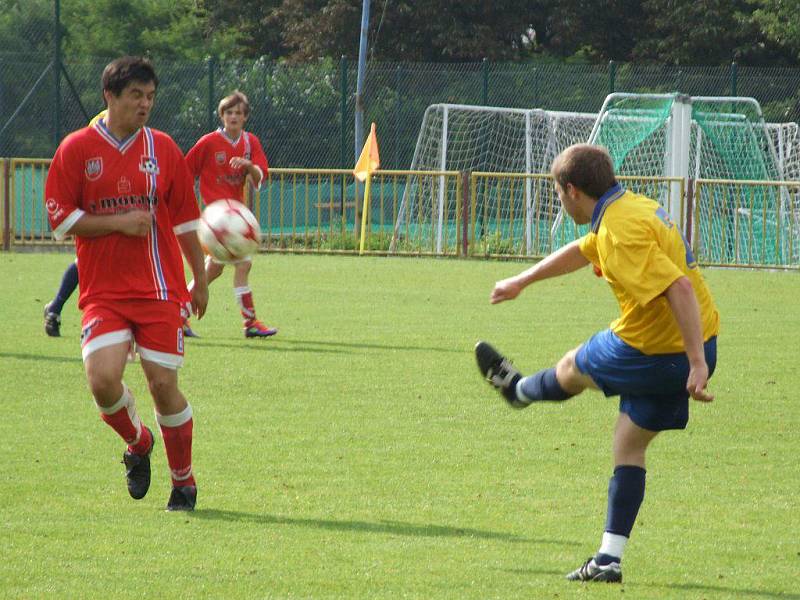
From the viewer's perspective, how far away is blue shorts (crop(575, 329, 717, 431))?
5.04 meters

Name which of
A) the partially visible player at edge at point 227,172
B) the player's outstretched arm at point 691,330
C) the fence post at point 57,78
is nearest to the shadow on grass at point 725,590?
the player's outstretched arm at point 691,330

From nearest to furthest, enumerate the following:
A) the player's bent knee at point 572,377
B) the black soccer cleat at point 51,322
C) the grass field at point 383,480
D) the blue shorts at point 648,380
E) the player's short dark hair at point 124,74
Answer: the blue shorts at point 648,380
the grass field at point 383,480
the player's bent knee at point 572,377
the player's short dark hair at point 124,74
the black soccer cleat at point 51,322

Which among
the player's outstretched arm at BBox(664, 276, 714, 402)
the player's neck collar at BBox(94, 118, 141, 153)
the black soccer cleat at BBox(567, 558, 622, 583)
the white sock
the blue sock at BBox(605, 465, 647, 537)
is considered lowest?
the black soccer cleat at BBox(567, 558, 622, 583)

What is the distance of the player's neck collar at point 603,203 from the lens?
4.97 m

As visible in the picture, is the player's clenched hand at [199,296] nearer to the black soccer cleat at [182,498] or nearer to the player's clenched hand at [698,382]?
the black soccer cleat at [182,498]

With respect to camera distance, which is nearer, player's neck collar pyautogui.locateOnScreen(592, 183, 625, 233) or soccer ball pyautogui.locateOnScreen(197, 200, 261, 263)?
player's neck collar pyautogui.locateOnScreen(592, 183, 625, 233)

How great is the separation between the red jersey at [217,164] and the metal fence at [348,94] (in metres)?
14.0

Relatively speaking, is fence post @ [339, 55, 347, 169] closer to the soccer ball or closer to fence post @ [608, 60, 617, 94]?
fence post @ [608, 60, 617, 94]

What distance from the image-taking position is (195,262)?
6082 millimetres

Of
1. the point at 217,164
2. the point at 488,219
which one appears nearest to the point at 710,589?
the point at 217,164

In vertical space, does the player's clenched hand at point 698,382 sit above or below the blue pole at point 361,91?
below

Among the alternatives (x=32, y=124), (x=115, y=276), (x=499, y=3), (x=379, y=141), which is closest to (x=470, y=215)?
(x=379, y=141)

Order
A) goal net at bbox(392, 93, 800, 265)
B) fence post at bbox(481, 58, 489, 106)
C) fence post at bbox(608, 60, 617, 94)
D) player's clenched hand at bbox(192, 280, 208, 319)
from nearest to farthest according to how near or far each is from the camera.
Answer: player's clenched hand at bbox(192, 280, 208, 319), goal net at bbox(392, 93, 800, 265), fence post at bbox(608, 60, 617, 94), fence post at bbox(481, 58, 489, 106)

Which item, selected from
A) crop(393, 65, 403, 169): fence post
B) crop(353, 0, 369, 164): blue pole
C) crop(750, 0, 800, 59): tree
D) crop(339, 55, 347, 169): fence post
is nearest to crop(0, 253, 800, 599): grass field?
crop(353, 0, 369, 164): blue pole
